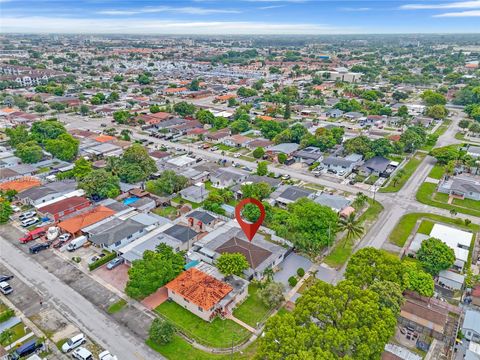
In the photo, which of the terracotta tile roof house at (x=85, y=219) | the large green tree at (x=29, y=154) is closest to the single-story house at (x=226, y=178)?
the terracotta tile roof house at (x=85, y=219)

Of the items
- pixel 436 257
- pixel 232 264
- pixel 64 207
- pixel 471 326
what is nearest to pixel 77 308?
pixel 232 264

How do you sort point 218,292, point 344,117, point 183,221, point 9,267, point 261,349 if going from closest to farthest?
point 261,349 < point 218,292 < point 9,267 < point 183,221 < point 344,117

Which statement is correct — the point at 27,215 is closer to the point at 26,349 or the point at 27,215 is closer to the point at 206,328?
the point at 26,349

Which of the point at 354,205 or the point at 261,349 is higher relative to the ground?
the point at 261,349

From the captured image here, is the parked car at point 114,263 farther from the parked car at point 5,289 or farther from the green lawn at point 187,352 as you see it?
the green lawn at point 187,352

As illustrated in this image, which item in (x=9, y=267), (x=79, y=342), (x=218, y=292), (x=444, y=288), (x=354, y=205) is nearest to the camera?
(x=79, y=342)

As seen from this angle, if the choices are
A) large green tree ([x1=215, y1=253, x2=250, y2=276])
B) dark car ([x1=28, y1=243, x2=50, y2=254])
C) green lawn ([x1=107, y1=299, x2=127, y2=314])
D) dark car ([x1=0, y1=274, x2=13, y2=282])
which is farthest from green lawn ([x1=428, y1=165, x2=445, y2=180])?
dark car ([x1=0, y1=274, x2=13, y2=282])

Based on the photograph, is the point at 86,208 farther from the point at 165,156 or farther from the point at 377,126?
the point at 377,126

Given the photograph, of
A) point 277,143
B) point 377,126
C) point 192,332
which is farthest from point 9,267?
point 377,126
